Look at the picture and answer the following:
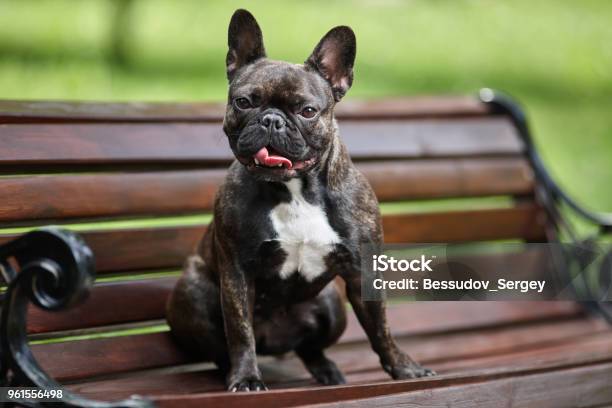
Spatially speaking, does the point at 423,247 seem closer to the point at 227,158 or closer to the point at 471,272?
the point at 471,272

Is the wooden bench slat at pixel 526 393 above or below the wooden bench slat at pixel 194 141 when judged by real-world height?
below

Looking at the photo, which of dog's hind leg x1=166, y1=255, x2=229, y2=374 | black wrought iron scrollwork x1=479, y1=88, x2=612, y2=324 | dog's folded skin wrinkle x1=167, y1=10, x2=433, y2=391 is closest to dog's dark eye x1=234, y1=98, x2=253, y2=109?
dog's folded skin wrinkle x1=167, y1=10, x2=433, y2=391

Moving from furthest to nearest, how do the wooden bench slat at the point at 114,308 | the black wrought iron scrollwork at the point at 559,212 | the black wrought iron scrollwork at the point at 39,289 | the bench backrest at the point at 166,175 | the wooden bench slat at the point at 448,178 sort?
the black wrought iron scrollwork at the point at 559,212 → the wooden bench slat at the point at 448,178 → the bench backrest at the point at 166,175 → the wooden bench slat at the point at 114,308 → the black wrought iron scrollwork at the point at 39,289

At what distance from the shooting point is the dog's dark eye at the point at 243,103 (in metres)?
3.10

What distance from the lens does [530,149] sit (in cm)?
513

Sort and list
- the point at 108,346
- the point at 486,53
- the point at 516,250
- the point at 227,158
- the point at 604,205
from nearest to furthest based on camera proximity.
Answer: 1. the point at 108,346
2. the point at 227,158
3. the point at 516,250
4. the point at 604,205
5. the point at 486,53

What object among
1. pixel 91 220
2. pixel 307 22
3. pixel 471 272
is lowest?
pixel 471 272

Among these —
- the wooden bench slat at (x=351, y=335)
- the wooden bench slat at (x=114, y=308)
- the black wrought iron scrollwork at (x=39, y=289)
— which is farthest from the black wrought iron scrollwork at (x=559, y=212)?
the black wrought iron scrollwork at (x=39, y=289)

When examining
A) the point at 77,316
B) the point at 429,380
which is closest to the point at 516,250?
the point at 429,380

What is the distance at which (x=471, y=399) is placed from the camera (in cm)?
318

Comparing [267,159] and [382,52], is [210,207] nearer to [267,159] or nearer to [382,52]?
[267,159]

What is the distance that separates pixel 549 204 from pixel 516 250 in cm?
30

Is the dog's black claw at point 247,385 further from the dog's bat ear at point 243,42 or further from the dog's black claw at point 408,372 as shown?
the dog's bat ear at point 243,42

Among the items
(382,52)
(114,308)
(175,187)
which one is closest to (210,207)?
(175,187)
